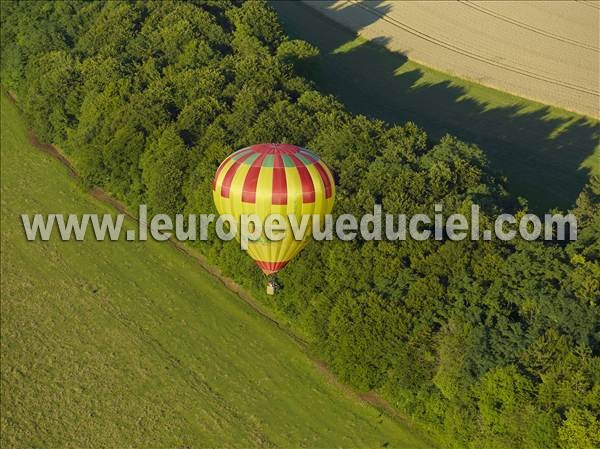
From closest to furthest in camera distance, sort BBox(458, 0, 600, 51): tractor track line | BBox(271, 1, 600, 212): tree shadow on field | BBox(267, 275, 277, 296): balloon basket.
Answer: BBox(267, 275, 277, 296): balloon basket → BBox(271, 1, 600, 212): tree shadow on field → BBox(458, 0, 600, 51): tractor track line

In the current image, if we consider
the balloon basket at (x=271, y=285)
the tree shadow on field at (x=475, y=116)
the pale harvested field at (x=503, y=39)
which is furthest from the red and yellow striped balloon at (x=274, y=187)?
the pale harvested field at (x=503, y=39)

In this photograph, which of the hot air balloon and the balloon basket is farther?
the balloon basket

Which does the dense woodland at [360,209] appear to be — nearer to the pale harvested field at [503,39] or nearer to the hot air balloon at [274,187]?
the hot air balloon at [274,187]

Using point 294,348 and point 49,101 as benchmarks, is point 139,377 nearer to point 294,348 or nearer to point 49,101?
point 294,348

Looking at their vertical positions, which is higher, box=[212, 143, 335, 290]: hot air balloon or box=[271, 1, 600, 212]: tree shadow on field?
box=[271, 1, 600, 212]: tree shadow on field

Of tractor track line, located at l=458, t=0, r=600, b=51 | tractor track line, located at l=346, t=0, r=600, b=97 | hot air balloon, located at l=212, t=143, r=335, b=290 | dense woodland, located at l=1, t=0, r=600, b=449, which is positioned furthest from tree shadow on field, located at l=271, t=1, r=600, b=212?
hot air balloon, located at l=212, t=143, r=335, b=290

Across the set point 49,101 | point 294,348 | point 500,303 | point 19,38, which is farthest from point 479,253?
point 19,38

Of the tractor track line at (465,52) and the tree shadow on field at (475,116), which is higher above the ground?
the tractor track line at (465,52)

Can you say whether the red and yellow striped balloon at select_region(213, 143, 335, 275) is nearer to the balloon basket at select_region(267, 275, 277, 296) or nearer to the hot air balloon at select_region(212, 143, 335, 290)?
the hot air balloon at select_region(212, 143, 335, 290)
